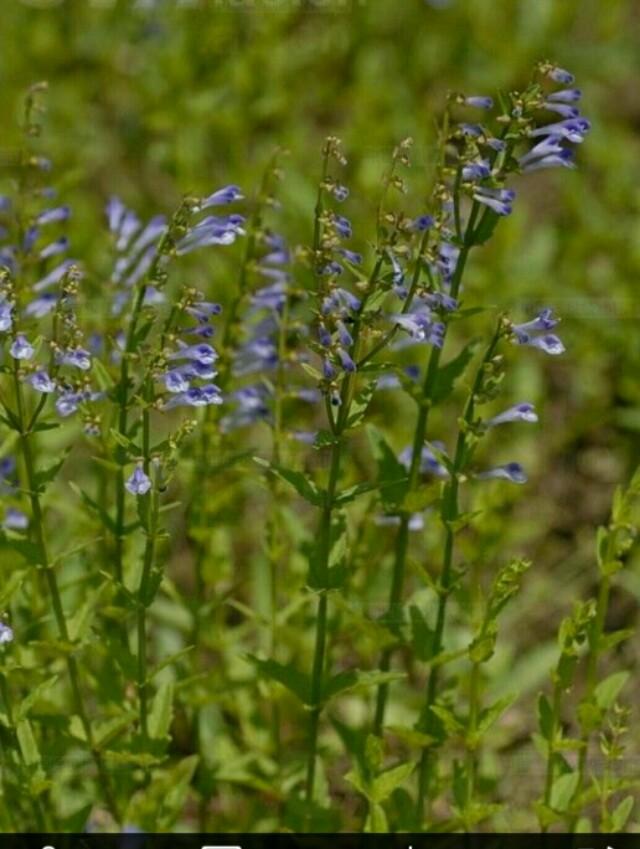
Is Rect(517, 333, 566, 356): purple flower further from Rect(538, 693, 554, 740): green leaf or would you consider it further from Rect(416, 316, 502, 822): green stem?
Rect(538, 693, 554, 740): green leaf

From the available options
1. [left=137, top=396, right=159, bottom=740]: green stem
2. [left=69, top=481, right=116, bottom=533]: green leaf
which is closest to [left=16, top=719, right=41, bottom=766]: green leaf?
[left=137, top=396, right=159, bottom=740]: green stem

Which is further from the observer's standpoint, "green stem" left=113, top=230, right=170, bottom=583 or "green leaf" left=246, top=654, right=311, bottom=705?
"green leaf" left=246, top=654, right=311, bottom=705

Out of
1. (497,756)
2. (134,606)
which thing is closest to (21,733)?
(134,606)

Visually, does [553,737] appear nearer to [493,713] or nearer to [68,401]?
[493,713]

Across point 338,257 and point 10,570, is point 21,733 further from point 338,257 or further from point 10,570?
point 338,257

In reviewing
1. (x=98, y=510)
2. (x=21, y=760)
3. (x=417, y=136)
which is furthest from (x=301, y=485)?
(x=417, y=136)

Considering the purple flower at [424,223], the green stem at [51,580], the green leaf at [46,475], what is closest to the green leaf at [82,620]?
the green stem at [51,580]

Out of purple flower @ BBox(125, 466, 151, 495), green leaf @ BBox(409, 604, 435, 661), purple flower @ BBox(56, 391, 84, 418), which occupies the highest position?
purple flower @ BBox(56, 391, 84, 418)
